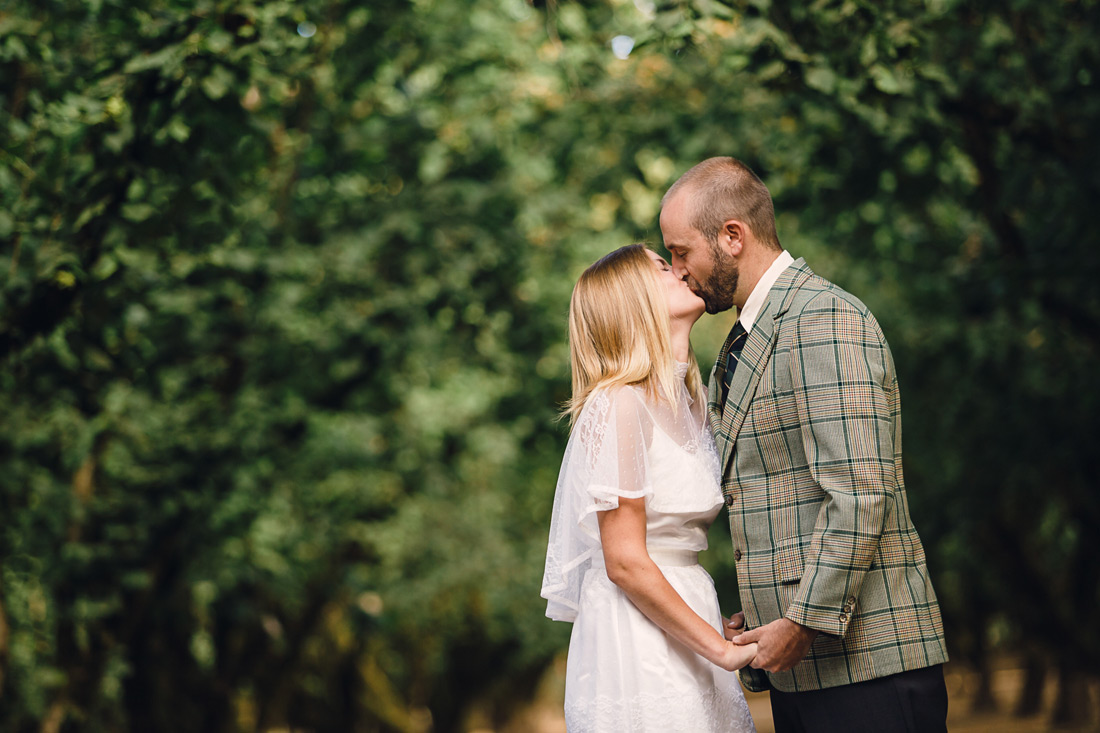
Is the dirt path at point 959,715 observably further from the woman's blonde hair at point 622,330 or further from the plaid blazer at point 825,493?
the woman's blonde hair at point 622,330

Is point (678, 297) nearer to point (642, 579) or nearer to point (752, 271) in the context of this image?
point (752, 271)

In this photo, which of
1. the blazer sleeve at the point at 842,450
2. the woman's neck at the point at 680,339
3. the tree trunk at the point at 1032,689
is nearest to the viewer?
the blazer sleeve at the point at 842,450

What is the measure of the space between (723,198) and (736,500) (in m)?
0.87

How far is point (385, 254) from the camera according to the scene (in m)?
7.75

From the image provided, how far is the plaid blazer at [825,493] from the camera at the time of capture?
2547 mm

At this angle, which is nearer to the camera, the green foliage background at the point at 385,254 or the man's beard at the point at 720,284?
the man's beard at the point at 720,284

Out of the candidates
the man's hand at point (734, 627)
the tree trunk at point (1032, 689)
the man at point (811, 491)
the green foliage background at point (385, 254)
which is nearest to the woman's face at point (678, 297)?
the man at point (811, 491)

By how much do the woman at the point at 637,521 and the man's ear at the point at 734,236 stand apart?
0.70 feet

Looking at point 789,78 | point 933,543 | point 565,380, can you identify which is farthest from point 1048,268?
point 933,543

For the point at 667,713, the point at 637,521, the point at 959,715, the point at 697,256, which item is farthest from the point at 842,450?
the point at 959,715

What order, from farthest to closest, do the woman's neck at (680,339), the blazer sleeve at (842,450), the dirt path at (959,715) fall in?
the dirt path at (959,715) → the woman's neck at (680,339) → the blazer sleeve at (842,450)

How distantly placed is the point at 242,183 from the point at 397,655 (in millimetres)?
12175

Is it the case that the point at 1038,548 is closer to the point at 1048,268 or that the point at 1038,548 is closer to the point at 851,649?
the point at 1048,268

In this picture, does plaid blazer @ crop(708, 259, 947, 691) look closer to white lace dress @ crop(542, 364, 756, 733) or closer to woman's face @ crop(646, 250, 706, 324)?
white lace dress @ crop(542, 364, 756, 733)
